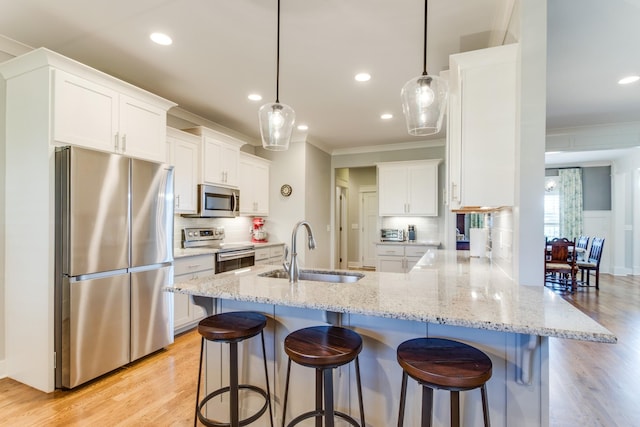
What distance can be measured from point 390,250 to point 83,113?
14.9 ft

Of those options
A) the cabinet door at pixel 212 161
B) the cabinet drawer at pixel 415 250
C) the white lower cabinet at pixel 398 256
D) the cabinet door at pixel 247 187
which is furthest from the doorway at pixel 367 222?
the cabinet door at pixel 212 161

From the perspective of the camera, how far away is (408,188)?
569 centimetres

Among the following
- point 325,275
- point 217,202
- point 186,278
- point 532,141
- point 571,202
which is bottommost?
point 186,278

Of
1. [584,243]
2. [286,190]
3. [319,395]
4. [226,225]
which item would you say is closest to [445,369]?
[319,395]

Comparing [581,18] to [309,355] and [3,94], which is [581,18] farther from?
[3,94]

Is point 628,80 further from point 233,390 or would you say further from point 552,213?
point 552,213

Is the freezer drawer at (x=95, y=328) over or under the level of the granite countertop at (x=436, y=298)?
under

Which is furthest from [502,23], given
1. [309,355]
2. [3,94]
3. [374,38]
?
[3,94]

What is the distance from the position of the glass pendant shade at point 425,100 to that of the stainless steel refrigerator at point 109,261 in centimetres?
233

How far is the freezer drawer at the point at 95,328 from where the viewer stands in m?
2.29

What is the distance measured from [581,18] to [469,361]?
103 inches

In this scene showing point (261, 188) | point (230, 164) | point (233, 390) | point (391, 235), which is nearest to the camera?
point (233, 390)

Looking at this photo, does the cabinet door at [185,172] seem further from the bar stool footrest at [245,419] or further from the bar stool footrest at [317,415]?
the bar stool footrest at [317,415]

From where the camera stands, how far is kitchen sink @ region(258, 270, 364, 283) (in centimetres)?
221
